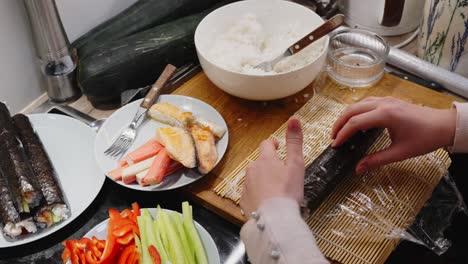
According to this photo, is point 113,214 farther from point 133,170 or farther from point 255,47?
point 255,47

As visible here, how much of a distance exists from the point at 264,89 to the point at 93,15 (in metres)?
0.62

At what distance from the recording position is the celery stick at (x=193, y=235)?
1.02m

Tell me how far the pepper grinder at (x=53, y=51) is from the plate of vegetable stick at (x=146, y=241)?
528 millimetres

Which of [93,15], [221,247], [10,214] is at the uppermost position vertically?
[93,15]

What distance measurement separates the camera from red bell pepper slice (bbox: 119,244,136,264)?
1.02 metres

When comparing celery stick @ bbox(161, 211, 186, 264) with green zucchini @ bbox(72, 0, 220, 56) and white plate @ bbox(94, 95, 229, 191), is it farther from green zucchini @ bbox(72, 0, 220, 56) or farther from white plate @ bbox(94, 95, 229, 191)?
green zucchini @ bbox(72, 0, 220, 56)

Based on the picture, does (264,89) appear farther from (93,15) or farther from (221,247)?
(93,15)

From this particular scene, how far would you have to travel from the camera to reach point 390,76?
1.47 m

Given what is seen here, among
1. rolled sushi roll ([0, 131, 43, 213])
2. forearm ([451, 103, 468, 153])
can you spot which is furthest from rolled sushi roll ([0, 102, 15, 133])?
forearm ([451, 103, 468, 153])

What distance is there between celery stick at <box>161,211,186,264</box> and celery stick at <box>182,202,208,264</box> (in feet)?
0.08

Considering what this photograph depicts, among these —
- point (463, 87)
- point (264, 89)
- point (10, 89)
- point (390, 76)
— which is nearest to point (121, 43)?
point (10, 89)

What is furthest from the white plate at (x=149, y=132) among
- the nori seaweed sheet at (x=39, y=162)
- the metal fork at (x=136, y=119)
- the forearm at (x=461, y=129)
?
the forearm at (x=461, y=129)

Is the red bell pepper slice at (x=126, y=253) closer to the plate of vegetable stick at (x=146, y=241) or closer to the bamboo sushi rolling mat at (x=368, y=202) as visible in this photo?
the plate of vegetable stick at (x=146, y=241)

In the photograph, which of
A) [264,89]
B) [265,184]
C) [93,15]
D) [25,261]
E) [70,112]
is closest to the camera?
[265,184]
